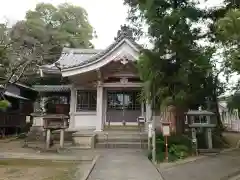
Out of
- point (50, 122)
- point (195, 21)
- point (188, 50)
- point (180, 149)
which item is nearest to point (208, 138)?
point (180, 149)

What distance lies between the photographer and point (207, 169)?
312 inches

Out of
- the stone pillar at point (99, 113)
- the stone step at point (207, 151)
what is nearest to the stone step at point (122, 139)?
the stone pillar at point (99, 113)

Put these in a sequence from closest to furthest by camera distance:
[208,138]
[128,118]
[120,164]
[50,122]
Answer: [120,164], [208,138], [50,122], [128,118]

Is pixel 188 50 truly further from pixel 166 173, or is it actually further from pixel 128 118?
pixel 128 118

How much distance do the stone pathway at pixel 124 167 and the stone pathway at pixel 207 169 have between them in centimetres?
51

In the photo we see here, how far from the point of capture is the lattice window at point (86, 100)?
16.2 meters

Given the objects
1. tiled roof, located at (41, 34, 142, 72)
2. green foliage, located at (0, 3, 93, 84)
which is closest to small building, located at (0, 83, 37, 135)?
green foliage, located at (0, 3, 93, 84)

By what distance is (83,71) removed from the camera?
14688 mm

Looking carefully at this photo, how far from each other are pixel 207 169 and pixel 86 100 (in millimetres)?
9803

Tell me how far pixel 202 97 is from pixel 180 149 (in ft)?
8.58

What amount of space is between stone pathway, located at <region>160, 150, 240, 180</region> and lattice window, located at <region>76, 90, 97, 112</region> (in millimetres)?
8374

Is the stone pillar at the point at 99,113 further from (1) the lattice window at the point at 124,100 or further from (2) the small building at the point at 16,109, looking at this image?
(2) the small building at the point at 16,109

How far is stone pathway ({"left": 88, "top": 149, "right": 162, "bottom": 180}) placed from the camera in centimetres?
713

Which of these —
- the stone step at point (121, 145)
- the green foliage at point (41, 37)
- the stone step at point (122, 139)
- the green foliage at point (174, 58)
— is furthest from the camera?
the green foliage at point (41, 37)
